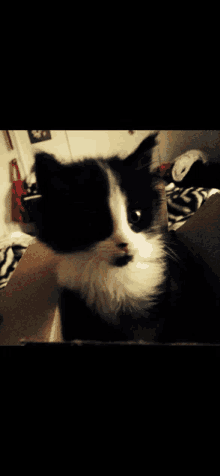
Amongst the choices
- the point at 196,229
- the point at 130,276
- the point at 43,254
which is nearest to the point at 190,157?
the point at 196,229

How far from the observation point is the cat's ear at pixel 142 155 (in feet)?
1.70

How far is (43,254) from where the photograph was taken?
574 millimetres

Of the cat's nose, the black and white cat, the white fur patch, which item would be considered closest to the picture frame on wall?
the black and white cat

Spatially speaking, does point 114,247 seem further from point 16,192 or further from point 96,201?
point 16,192

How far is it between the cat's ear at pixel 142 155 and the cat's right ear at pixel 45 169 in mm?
160

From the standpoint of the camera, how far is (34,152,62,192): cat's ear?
1.73ft

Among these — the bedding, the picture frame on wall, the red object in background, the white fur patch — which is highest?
the picture frame on wall

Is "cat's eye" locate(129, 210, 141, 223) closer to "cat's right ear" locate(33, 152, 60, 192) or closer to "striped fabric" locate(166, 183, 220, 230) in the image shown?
"striped fabric" locate(166, 183, 220, 230)

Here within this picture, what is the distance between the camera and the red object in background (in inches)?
20.4

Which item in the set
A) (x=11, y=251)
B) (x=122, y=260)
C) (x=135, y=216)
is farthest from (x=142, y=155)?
(x=11, y=251)

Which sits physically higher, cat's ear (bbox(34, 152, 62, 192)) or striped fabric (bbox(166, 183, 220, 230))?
cat's ear (bbox(34, 152, 62, 192))

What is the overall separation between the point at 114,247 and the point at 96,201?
0.39 feet

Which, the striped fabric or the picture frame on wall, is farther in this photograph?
the striped fabric

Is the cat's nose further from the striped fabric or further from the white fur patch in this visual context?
the striped fabric
